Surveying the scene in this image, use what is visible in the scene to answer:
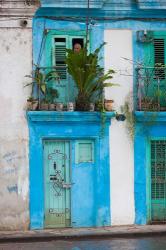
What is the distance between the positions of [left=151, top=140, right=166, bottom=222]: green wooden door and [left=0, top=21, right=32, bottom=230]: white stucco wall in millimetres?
3112

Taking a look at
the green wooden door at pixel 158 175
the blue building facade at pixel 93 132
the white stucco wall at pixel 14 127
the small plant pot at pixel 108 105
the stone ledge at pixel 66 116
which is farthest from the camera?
the green wooden door at pixel 158 175

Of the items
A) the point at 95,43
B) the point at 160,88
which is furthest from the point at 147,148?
the point at 95,43

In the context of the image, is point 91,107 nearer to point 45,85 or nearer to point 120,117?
point 120,117

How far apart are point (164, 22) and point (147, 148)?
3130mm

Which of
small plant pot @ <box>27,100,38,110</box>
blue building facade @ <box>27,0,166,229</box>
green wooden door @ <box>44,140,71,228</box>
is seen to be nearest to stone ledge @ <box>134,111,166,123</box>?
blue building facade @ <box>27,0,166,229</box>

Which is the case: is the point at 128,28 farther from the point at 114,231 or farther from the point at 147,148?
the point at 114,231

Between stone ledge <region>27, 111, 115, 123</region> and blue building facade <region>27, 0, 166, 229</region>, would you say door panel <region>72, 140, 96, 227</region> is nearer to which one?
blue building facade <region>27, 0, 166, 229</region>

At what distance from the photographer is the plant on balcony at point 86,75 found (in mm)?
15766

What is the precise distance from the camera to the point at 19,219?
53.0 feet

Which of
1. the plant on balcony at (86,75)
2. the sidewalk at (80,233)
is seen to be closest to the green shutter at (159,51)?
the plant on balcony at (86,75)

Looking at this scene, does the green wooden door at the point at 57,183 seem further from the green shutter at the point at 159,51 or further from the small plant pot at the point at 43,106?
the green shutter at the point at 159,51

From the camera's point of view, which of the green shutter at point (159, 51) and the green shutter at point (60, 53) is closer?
the green shutter at point (60, 53)

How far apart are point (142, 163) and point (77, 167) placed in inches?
63.4

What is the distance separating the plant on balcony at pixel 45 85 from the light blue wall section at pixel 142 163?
2.18 metres
